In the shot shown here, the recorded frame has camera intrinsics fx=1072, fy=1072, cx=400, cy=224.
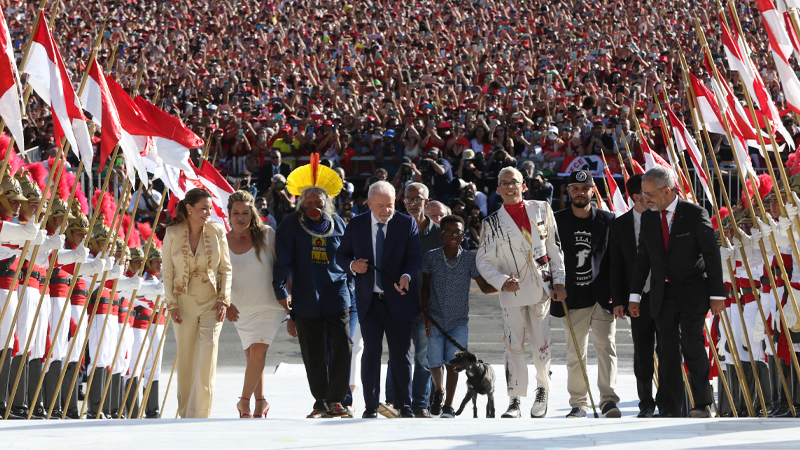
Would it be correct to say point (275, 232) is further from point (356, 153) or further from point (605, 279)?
point (356, 153)

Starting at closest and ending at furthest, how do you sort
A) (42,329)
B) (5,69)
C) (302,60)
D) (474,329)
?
(5,69)
(42,329)
(474,329)
(302,60)

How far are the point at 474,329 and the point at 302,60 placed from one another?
11.2 m

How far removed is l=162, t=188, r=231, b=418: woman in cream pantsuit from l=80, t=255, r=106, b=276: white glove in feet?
3.23

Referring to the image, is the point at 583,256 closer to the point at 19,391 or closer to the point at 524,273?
the point at 524,273

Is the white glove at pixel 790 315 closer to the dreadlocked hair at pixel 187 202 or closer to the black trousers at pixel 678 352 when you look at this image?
the black trousers at pixel 678 352

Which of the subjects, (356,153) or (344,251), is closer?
(344,251)

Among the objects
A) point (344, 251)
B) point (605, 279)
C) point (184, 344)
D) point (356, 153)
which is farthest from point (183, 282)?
point (356, 153)

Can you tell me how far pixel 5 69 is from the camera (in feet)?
20.6

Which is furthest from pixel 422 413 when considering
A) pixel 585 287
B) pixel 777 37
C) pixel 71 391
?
pixel 777 37

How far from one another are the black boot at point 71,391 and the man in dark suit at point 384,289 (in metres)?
2.47

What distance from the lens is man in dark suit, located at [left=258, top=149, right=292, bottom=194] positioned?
16.5 meters

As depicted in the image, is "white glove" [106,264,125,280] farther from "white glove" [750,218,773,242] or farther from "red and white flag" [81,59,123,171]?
"white glove" [750,218,773,242]

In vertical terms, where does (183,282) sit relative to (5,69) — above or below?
below

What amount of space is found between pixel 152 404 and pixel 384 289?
10.7ft
